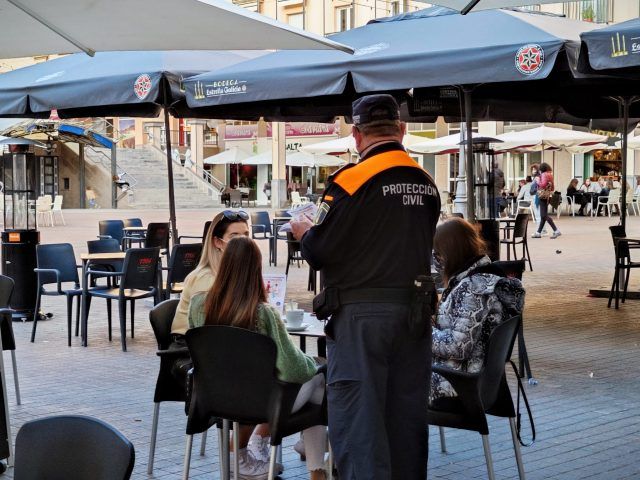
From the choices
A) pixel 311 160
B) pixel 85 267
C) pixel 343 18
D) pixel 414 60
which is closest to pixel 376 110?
pixel 414 60

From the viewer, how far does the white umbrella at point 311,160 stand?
154 ft

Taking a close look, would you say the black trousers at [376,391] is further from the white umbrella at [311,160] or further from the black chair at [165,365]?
the white umbrella at [311,160]

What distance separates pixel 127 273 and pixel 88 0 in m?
4.82

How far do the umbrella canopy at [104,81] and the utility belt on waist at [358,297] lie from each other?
6.52 metres

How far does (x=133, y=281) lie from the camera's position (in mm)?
9906

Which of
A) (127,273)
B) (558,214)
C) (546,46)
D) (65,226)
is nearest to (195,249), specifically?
(127,273)

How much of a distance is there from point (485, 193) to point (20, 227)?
5580mm

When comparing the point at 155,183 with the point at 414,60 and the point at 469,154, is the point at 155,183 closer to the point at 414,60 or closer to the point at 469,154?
the point at 469,154

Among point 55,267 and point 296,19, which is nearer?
point 55,267

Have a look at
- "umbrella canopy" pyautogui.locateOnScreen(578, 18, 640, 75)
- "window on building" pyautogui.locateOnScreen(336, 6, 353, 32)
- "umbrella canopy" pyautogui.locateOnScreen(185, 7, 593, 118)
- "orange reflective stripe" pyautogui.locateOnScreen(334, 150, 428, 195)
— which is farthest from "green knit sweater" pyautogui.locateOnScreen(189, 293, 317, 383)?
"window on building" pyautogui.locateOnScreen(336, 6, 353, 32)

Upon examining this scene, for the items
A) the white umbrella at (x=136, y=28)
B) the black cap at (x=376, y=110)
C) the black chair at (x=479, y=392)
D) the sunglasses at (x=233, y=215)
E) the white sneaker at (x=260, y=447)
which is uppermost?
the white umbrella at (x=136, y=28)

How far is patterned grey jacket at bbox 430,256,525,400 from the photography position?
195 inches

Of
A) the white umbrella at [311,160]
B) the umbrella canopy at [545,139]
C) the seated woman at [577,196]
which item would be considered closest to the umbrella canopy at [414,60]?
the umbrella canopy at [545,139]

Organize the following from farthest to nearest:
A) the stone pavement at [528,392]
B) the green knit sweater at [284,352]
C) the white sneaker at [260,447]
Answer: the stone pavement at [528,392] → the white sneaker at [260,447] → the green knit sweater at [284,352]
